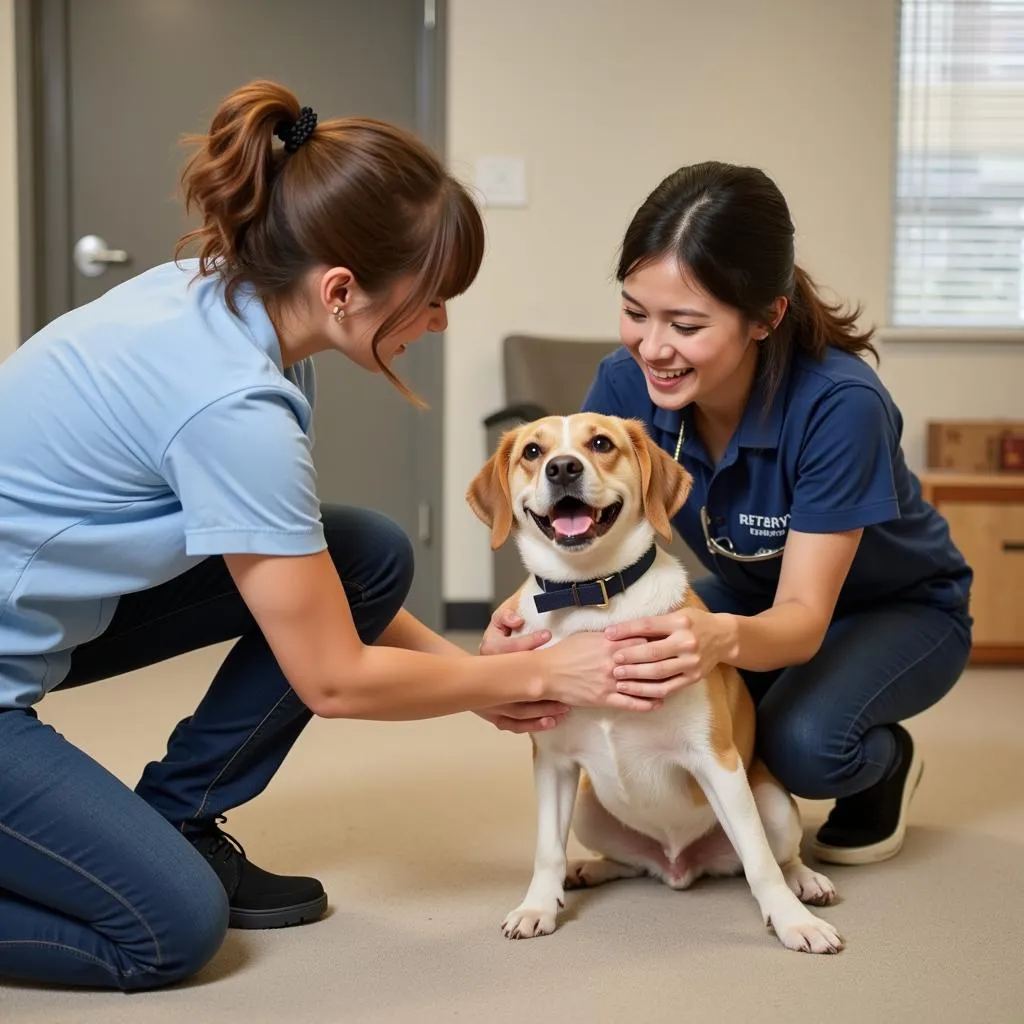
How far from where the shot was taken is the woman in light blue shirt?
5.03ft

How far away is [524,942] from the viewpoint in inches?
70.9

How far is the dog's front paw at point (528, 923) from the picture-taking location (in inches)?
71.2

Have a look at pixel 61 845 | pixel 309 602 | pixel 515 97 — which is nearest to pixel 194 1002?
pixel 61 845

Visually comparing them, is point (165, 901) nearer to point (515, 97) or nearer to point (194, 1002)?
point (194, 1002)

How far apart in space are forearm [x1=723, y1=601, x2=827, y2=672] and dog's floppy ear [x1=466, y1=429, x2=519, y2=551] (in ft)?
1.18

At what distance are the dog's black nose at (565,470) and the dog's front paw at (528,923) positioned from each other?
600 mm

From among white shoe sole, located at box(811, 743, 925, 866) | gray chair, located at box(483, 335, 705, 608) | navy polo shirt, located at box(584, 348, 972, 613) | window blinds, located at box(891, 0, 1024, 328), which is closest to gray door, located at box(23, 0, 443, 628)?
gray chair, located at box(483, 335, 705, 608)

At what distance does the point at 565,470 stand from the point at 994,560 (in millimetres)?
2643

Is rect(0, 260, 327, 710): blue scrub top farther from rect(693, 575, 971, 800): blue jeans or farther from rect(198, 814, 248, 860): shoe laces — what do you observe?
rect(693, 575, 971, 800): blue jeans

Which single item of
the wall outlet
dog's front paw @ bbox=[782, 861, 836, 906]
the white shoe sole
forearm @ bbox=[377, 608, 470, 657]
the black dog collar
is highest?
the wall outlet

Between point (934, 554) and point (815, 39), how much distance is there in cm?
291

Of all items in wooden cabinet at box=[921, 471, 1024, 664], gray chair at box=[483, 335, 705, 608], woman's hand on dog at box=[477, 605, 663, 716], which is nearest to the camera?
woman's hand on dog at box=[477, 605, 663, 716]

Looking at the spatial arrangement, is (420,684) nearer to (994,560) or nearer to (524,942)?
(524,942)

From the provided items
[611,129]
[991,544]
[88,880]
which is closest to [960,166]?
[611,129]
